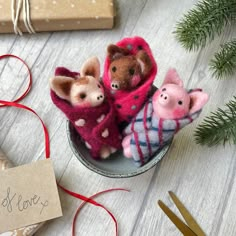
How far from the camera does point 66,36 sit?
2.30 ft

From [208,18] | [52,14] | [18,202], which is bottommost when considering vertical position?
[18,202]

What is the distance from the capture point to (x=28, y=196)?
0.56 m

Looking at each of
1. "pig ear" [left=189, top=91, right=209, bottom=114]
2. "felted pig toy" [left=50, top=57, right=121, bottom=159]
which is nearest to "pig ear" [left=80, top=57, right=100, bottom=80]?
"felted pig toy" [left=50, top=57, right=121, bottom=159]

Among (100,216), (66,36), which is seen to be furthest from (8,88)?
(100,216)

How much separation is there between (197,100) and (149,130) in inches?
3.0

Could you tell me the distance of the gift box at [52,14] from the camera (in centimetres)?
66

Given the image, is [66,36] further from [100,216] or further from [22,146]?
[100,216]

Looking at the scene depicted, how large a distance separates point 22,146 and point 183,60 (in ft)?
1.08

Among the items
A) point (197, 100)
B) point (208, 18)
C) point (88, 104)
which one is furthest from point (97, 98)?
point (208, 18)

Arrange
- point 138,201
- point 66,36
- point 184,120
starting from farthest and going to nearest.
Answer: point 66,36
point 138,201
point 184,120

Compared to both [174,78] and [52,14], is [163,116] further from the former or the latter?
[52,14]

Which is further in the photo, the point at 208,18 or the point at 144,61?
the point at 208,18

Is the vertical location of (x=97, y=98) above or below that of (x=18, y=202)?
above

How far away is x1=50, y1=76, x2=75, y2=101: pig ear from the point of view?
47 centimetres
